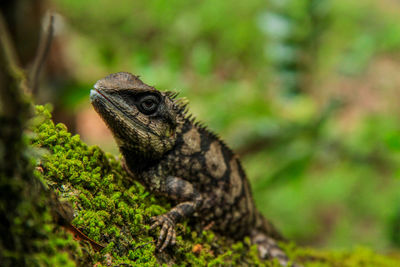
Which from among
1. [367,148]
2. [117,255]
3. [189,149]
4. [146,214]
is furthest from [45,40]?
[367,148]

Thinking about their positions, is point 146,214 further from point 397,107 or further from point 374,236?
point 397,107

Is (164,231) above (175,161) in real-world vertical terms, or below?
below

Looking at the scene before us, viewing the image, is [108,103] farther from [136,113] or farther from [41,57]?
[41,57]

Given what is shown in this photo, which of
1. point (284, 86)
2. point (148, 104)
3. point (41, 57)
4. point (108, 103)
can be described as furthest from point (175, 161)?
point (284, 86)

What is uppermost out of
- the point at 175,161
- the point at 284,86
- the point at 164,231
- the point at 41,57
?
the point at 284,86

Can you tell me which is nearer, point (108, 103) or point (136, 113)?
point (108, 103)

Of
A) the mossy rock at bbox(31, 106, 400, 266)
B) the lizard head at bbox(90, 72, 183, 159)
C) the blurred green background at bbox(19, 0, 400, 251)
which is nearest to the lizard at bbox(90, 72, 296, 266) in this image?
the lizard head at bbox(90, 72, 183, 159)
